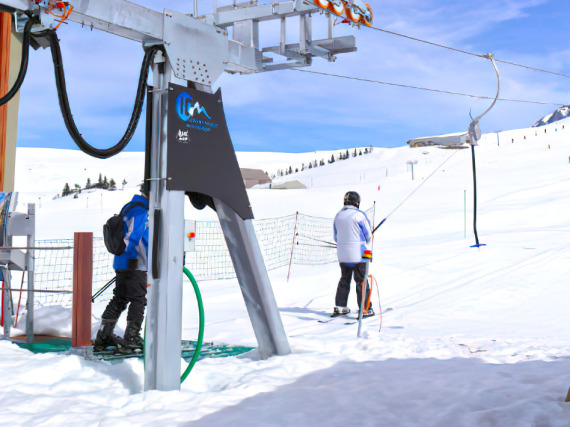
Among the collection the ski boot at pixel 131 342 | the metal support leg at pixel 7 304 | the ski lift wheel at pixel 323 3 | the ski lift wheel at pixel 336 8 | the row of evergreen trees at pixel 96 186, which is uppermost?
the row of evergreen trees at pixel 96 186

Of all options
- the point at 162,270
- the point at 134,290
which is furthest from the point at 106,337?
the point at 162,270

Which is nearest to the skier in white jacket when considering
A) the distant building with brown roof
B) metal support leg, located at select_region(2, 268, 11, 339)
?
metal support leg, located at select_region(2, 268, 11, 339)

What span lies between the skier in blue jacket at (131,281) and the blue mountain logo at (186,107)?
1.07m

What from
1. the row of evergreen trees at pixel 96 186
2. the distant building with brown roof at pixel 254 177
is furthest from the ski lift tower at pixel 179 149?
the distant building with brown roof at pixel 254 177

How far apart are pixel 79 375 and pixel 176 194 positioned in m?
1.63

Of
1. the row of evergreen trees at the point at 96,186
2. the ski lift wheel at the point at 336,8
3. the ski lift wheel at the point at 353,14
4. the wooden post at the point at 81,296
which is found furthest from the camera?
the row of evergreen trees at the point at 96,186

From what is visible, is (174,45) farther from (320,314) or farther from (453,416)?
(320,314)

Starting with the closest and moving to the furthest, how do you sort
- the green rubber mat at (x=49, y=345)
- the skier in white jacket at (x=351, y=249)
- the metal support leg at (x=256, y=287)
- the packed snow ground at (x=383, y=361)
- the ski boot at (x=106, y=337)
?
the packed snow ground at (x=383, y=361) → the metal support leg at (x=256, y=287) → the green rubber mat at (x=49, y=345) → the ski boot at (x=106, y=337) → the skier in white jacket at (x=351, y=249)

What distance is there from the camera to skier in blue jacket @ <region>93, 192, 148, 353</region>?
5.92 meters

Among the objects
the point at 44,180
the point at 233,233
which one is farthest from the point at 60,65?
the point at 44,180

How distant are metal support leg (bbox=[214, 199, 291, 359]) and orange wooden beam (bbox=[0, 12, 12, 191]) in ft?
15.0

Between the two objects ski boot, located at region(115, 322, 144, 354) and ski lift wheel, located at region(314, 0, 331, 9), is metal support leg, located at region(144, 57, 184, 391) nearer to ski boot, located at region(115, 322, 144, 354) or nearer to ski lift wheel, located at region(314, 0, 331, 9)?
ski boot, located at region(115, 322, 144, 354)

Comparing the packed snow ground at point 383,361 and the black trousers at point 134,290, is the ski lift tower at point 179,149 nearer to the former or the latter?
the packed snow ground at point 383,361

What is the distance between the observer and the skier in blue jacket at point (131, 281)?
5.92 meters
